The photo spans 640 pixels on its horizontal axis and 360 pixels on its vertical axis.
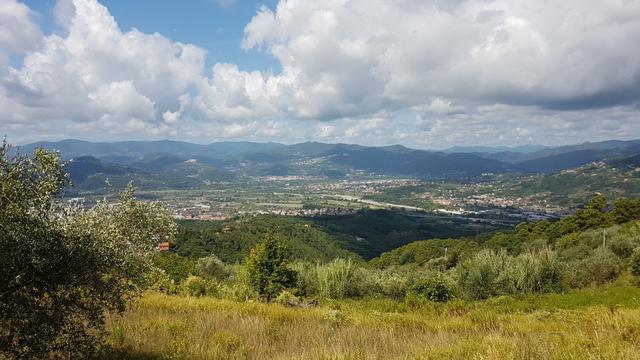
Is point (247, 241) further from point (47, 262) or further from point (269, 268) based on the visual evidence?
point (47, 262)

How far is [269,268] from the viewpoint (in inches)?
1125

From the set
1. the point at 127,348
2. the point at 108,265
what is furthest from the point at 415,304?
the point at 108,265

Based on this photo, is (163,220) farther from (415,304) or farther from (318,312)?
(415,304)

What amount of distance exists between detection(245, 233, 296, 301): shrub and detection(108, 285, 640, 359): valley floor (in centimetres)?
1733

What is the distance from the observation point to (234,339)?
7.07 meters

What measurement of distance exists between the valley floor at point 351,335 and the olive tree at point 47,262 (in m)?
1.45

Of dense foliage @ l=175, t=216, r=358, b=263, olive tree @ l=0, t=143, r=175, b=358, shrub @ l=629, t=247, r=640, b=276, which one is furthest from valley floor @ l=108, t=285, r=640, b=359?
dense foliage @ l=175, t=216, r=358, b=263

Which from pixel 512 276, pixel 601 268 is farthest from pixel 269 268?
pixel 601 268

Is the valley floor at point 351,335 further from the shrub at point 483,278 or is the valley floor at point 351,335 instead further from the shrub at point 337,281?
the shrub at point 337,281

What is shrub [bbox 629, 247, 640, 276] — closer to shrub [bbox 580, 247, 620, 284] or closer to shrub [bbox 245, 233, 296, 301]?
shrub [bbox 580, 247, 620, 284]

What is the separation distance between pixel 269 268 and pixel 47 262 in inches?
972

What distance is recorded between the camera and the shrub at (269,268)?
28109 mm

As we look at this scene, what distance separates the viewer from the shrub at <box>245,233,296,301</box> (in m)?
28.1

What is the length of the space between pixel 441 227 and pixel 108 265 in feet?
564
